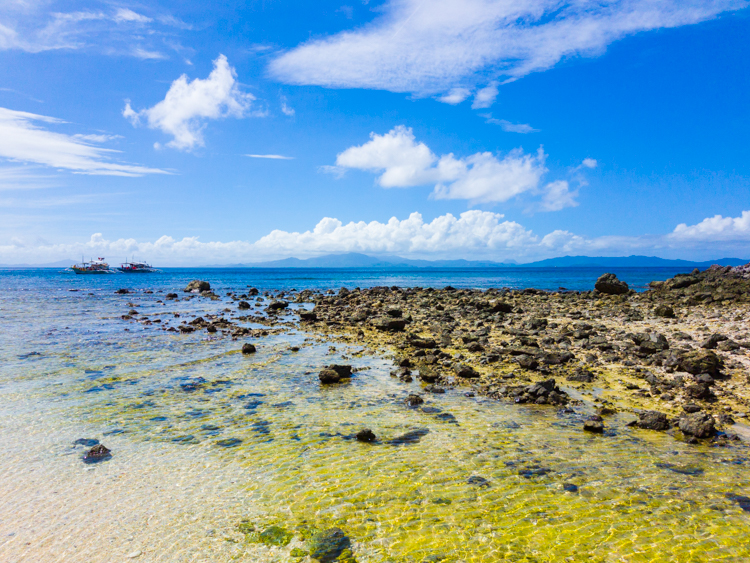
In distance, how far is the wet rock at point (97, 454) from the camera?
35.2 ft

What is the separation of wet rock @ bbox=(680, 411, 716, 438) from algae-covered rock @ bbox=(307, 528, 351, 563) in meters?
10.7

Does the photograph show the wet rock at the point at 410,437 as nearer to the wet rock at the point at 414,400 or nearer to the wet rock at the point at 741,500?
the wet rock at the point at 414,400

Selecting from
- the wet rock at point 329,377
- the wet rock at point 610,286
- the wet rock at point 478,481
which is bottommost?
the wet rock at point 478,481

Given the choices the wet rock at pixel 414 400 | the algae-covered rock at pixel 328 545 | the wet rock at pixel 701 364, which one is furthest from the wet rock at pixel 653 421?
the algae-covered rock at pixel 328 545

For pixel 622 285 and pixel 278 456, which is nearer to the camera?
pixel 278 456

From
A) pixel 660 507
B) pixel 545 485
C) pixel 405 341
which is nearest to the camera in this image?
pixel 660 507

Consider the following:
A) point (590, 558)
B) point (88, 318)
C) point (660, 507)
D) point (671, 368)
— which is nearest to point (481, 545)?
point (590, 558)

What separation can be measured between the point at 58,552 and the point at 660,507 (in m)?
11.9

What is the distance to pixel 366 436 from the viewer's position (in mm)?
11938

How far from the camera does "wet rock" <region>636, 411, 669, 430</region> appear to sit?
40.5 ft

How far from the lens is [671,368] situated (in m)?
17.6

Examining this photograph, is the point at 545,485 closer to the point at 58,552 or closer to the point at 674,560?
the point at 674,560

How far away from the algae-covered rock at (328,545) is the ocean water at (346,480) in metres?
0.25

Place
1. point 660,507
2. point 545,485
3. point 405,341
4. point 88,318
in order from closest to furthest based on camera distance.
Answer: point 660,507 → point 545,485 → point 405,341 → point 88,318
